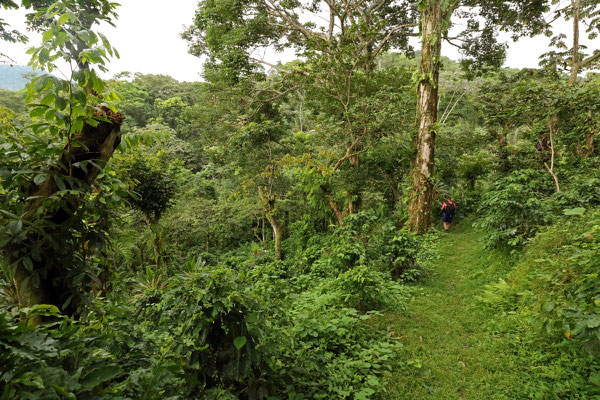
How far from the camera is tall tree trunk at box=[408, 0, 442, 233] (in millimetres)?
7047

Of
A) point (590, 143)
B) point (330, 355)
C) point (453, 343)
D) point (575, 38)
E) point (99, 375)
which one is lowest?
point (453, 343)

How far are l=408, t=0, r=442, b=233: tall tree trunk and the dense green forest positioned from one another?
0.05 m

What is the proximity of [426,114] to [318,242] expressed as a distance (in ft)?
18.8

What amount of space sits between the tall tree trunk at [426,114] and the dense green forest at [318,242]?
0.05 m

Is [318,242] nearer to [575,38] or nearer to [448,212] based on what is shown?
[448,212]

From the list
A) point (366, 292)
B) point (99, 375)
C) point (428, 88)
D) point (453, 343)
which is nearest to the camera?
point (99, 375)

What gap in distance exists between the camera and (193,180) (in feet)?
55.9

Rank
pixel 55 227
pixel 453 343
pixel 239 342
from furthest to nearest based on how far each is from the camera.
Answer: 1. pixel 453 343
2. pixel 239 342
3. pixel 55 227

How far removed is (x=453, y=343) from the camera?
3.65 m

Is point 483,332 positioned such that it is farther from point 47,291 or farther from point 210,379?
point 47,291

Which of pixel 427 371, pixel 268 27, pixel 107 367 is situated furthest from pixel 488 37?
pixel 107 367

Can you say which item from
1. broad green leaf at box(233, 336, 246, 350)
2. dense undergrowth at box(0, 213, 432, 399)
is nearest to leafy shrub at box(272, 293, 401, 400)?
dense undergrowth at box(0, 213, 432, 399)

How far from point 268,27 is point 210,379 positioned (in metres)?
10.7

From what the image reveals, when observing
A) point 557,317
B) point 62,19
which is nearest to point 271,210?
point 557,317
